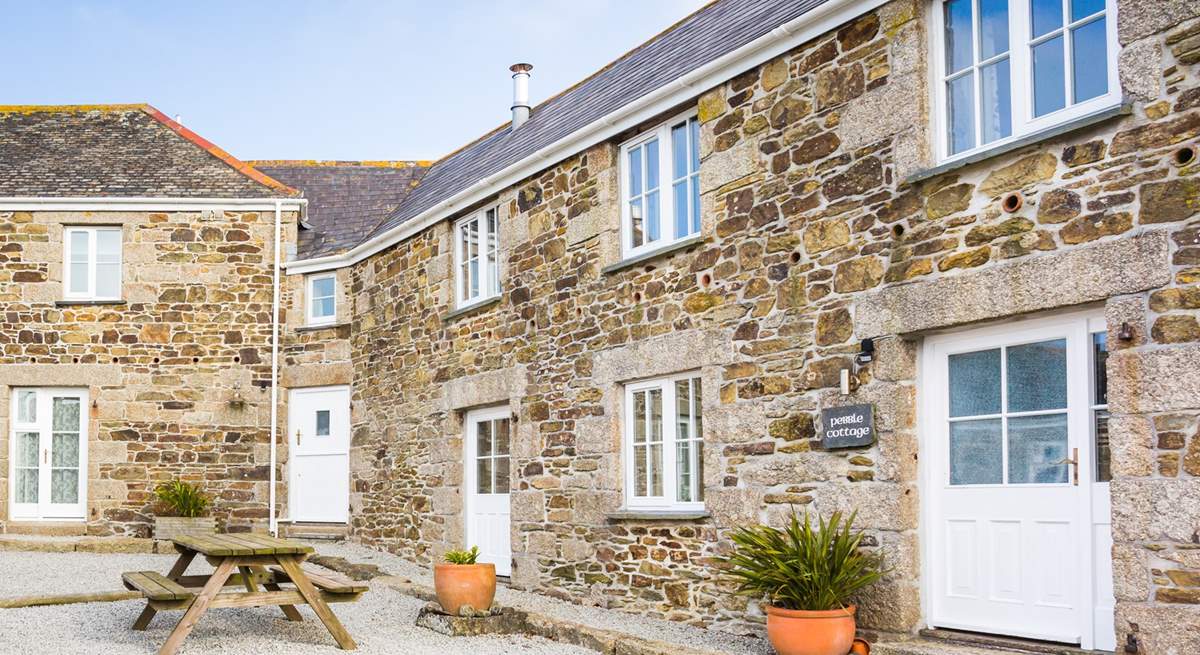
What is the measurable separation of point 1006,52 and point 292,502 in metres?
11.5

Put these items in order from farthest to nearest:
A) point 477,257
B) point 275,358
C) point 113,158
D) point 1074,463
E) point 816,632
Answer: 1. point 113,158
2. point 275,358
3. point 477,257
4. point 816,632
5. point 1074,463

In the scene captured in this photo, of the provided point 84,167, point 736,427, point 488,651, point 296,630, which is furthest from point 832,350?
point 84,167

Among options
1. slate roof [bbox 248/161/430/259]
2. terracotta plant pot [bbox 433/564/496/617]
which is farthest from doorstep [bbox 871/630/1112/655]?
slate roof [bbox 248/161/430/259]

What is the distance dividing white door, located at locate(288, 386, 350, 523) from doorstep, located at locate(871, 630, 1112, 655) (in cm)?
960

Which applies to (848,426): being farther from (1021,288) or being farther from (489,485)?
(489,485)

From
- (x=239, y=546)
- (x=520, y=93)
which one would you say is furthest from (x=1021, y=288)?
(x=520, y=93)

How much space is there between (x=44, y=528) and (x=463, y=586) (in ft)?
28.9

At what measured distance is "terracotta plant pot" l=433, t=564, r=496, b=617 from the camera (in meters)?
9.03

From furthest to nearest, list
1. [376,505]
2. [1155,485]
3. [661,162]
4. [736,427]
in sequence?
[376,505] < [661,162] < [736,427] < [1155,485]

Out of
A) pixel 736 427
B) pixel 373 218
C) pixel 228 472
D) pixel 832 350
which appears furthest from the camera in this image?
pixel 373 218

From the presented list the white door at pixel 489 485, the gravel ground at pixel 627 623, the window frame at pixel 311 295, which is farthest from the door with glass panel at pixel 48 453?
the white door at pixel 489 485

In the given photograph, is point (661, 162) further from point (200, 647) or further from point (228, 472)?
point (228, 472)

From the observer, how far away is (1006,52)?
694 centimetres

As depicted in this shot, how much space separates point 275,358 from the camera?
51.7 feet
